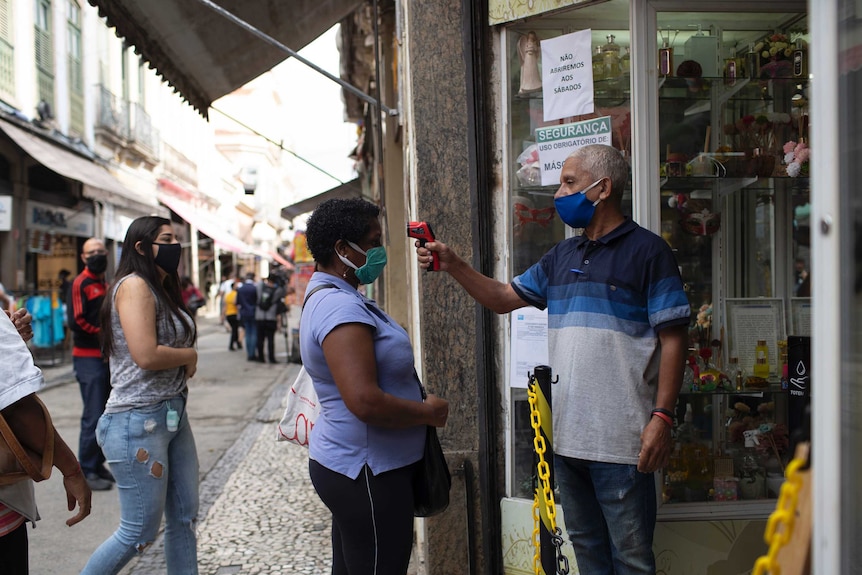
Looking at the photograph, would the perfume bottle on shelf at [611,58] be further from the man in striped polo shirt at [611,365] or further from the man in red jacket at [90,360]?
the man in red jacket at [90,360]

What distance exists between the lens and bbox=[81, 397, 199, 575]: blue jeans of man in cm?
310

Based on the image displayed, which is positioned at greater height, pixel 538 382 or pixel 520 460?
pixel 538 382

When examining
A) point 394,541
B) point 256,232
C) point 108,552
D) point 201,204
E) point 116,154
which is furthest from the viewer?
point 256,232

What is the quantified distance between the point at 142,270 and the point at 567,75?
6.99ft

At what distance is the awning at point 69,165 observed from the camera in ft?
48.5

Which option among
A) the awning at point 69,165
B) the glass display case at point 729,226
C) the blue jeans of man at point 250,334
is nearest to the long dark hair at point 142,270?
the glass display case at point 729,226

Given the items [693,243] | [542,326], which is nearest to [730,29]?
[693,243]

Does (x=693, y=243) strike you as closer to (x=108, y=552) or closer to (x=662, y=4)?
(x=662, y=4)

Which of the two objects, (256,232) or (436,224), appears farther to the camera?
(256,232)

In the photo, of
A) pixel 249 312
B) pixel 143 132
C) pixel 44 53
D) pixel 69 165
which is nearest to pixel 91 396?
pixel 249 312

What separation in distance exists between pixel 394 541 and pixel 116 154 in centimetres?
2342

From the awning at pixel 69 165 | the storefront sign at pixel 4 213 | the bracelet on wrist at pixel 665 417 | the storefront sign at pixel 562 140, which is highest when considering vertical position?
the awning at pixel 69 165

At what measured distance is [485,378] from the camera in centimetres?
366

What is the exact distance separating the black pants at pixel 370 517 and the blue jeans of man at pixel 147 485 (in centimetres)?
114
